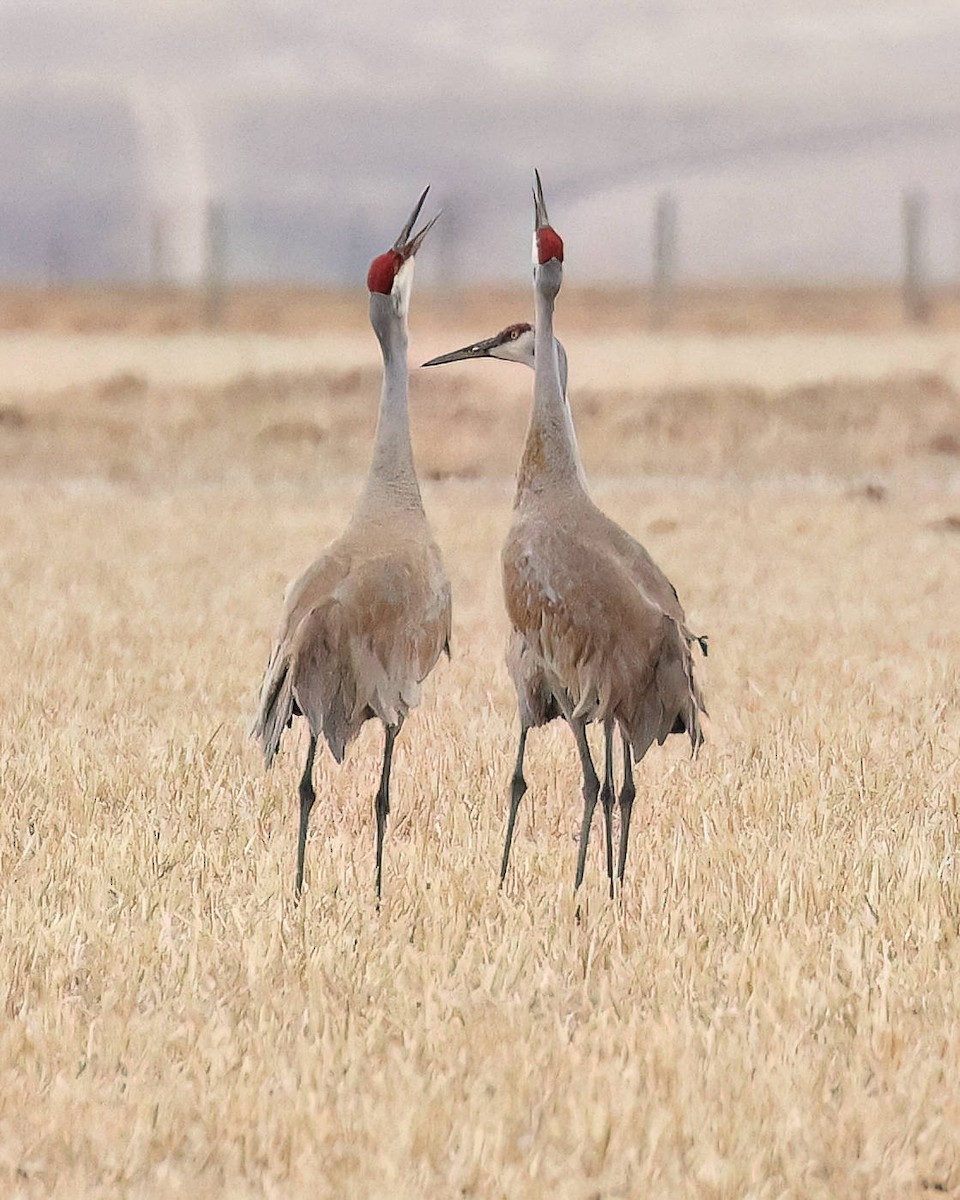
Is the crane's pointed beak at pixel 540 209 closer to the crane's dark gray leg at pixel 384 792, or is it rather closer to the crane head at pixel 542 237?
the crane head at pixel 542 237

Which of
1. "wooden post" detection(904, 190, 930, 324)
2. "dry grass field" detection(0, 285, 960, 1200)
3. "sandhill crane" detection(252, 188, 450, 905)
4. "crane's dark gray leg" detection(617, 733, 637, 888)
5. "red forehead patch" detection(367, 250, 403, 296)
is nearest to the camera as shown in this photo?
"dry grass field" detection(0, 285, 960, 1200)

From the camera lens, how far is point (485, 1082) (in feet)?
11.3

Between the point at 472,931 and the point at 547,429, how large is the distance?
1.30m

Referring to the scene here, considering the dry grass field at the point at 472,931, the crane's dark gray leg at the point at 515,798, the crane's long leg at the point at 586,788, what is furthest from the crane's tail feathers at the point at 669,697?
the dry grass field at the point at 472,931

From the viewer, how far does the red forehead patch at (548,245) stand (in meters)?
4.60

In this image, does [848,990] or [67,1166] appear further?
[848,990]

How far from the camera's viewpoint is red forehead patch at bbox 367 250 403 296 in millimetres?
4723

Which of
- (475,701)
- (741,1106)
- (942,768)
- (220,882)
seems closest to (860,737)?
(942,768)

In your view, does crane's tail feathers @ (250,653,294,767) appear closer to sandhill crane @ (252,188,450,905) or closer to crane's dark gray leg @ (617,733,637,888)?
sandhill crane @ (252,188,450,905)

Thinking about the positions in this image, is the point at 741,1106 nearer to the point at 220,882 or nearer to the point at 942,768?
the point at 220,882

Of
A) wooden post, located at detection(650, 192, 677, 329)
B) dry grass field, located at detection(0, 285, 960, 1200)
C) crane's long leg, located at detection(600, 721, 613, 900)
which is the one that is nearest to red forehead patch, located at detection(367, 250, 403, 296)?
crane's long leg, located at detection(600, 721, 613, 900)

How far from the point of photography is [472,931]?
424 cm

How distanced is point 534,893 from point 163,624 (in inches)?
186

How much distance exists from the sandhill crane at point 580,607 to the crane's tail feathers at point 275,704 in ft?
2.01
